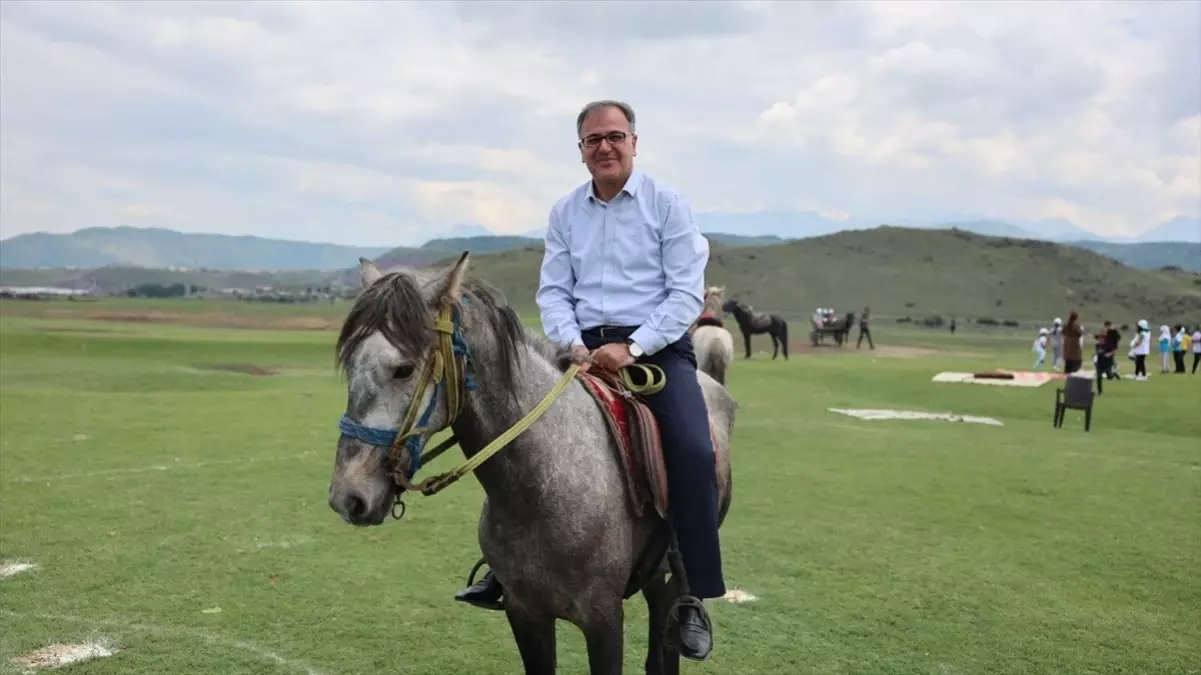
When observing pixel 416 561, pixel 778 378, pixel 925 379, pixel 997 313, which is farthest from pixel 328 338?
pixel 997 313

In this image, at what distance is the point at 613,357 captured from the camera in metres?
3.08

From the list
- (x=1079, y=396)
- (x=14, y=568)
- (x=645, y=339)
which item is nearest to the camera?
(x=645, y=339)

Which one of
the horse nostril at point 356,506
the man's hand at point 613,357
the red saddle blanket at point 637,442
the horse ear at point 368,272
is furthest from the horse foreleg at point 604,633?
the horse ear at point 368,272

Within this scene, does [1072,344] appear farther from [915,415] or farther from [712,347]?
[712,347]

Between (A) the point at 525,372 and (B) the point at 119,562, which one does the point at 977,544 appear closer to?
(A) the point at 525,372

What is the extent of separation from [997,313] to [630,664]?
266ft

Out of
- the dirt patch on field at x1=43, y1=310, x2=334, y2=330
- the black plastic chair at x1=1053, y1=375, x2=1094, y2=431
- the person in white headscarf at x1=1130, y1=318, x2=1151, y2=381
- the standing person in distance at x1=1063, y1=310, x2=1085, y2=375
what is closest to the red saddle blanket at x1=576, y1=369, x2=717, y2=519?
the black plastic chair at x1=1053, y1=375, x2=1094, y2=431

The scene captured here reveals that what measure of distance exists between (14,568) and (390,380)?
5.05 m

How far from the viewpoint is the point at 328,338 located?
3312cm

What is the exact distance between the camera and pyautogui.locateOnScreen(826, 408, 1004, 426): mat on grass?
15.3 metres

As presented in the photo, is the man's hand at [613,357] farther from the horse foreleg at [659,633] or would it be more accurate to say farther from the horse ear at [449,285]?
the horse foreleg at [659,633]

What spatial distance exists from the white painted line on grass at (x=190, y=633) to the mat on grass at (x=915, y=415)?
40.8 feet

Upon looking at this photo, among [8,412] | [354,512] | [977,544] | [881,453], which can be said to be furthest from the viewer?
[8,412]

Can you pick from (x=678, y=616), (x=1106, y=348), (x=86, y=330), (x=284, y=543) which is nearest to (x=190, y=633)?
(x=284, y=543)
